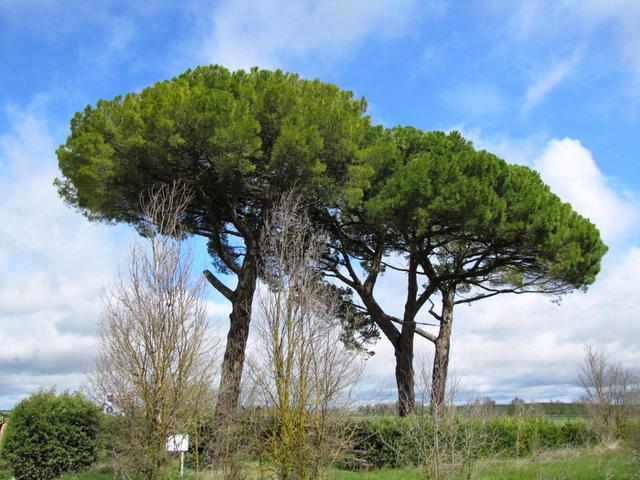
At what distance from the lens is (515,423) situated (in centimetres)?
1545

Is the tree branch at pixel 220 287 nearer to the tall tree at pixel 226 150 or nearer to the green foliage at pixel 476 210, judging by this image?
the tall tree at pixel 226 150

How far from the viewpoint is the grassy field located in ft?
34.4

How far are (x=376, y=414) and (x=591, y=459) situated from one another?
488 centimetres

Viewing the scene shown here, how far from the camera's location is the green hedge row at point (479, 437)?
10297mm

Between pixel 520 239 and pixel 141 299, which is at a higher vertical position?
pixel 520 239

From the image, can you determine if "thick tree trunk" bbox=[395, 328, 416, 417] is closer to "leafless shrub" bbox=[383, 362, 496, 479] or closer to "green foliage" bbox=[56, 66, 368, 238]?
"green foliage" bbox=[56, 66, 368, 238]

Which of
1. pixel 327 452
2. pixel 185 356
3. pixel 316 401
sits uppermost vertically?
pixel 185 356

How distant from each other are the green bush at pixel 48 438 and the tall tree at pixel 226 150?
3.00m

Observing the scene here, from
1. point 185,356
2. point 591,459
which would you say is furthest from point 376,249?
point 185,356

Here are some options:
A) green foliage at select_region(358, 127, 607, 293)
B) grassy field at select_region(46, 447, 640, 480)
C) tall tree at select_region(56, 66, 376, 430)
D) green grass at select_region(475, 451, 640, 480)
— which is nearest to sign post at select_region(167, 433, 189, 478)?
grassy field at select_region(46, 447, 640, 480)

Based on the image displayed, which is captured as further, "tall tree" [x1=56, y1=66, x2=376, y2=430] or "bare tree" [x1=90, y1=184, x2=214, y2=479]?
"tall tree" [x1=56, y1=66, x2=376, y2=430]

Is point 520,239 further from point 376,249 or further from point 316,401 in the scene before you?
point 316,401

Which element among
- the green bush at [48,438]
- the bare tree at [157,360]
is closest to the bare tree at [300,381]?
the bare tree at [157,360]

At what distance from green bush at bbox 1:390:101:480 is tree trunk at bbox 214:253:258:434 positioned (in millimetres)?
2975
